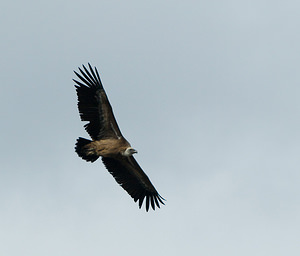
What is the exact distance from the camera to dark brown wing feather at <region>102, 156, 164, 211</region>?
28672 millimetres

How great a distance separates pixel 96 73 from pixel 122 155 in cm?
347

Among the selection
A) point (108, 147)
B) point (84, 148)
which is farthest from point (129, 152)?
point (84, 148)

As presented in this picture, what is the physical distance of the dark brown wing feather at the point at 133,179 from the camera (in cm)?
2867

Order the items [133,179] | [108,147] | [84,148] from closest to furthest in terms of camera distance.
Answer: [84,148] → [108,147] → [133,179]

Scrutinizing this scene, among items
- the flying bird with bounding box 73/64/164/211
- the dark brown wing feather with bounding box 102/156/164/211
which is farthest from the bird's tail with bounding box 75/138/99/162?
the dark brown wing feather with bounding box 102/156/164/211

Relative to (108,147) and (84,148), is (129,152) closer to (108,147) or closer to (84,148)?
(108,147)

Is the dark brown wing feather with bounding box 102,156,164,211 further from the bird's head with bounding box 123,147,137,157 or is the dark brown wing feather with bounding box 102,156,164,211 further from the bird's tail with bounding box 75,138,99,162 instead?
the bird's tail with bounding box 75,138,99,162

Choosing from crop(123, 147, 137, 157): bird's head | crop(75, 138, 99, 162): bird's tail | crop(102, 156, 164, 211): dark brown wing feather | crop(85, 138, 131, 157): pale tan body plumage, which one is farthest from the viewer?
crop(102, 156, 164, 211): dark brown wing feather

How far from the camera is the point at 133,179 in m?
29.3

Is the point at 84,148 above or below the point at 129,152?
below

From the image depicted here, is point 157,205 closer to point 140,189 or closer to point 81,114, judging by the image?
point 140,189

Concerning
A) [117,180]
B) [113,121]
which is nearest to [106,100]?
[113,121]

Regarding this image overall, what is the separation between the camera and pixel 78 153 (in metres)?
26.6

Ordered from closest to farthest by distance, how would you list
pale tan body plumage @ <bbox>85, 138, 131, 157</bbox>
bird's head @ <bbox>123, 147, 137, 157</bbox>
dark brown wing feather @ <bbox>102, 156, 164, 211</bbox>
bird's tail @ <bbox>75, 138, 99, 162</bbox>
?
bird's tail @ <bbox>75, 138, 99, 162</bbox> < pale tan body plumage @ <bbox>85, 138, 131, 157</bbox> < bird's head @ <bbox>123, 147, 137, 157</bbox> < dark brown wing feather @ <bbox>102, 156, 164, 211</bbox>
